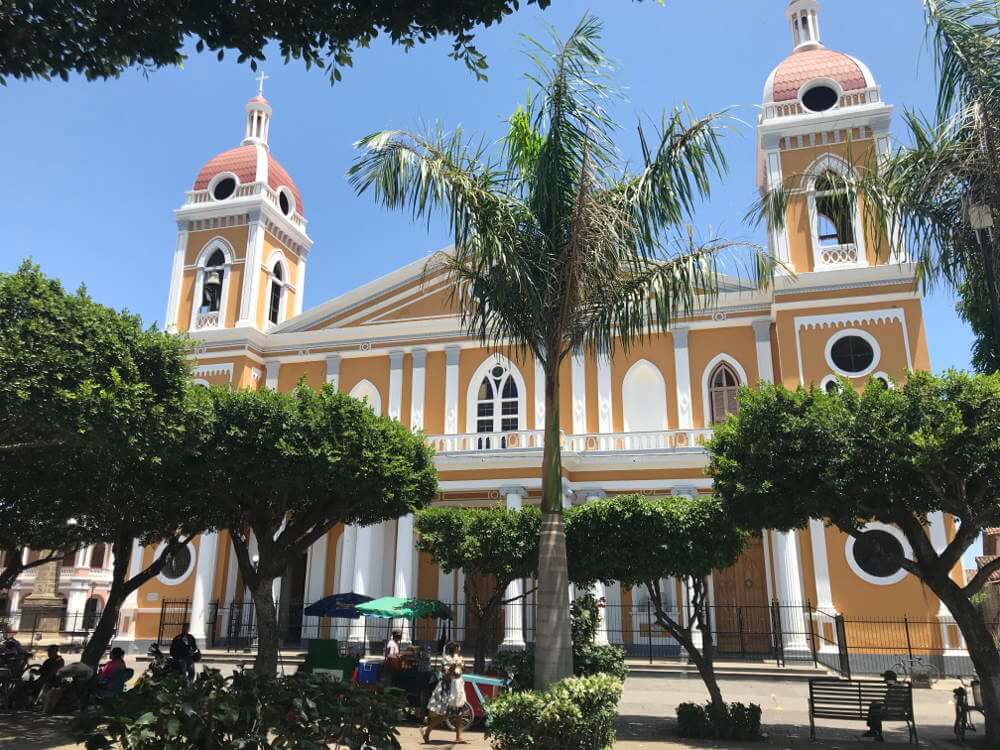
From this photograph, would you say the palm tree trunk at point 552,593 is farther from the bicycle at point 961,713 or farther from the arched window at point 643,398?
the arched window at point 643,398

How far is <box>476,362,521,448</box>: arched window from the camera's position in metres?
24.9

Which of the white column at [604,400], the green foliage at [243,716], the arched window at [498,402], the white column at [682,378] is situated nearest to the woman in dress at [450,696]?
the green foliage at [243,716]

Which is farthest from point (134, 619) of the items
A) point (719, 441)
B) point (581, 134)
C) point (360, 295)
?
point (581, 134)

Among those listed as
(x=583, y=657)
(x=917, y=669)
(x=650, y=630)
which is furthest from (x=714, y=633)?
(x=583, y=657)

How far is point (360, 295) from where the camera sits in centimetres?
2664

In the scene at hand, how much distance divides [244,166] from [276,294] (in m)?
4.60

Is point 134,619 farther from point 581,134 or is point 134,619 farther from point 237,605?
point 581,134

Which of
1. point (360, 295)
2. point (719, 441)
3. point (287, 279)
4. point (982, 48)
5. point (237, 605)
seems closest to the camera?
point (982, 48)

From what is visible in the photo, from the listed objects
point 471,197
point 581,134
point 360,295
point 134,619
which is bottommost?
point 134,619

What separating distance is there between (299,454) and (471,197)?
5.97 meters

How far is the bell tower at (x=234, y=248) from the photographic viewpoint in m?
27.2

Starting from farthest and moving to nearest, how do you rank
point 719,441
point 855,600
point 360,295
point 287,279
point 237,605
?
point 287,279 → point 360,295 → point 237,605 → point 855,600 → point 719,441

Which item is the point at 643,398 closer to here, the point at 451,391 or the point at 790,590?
the point at 451,391

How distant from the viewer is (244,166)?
93.5ft
